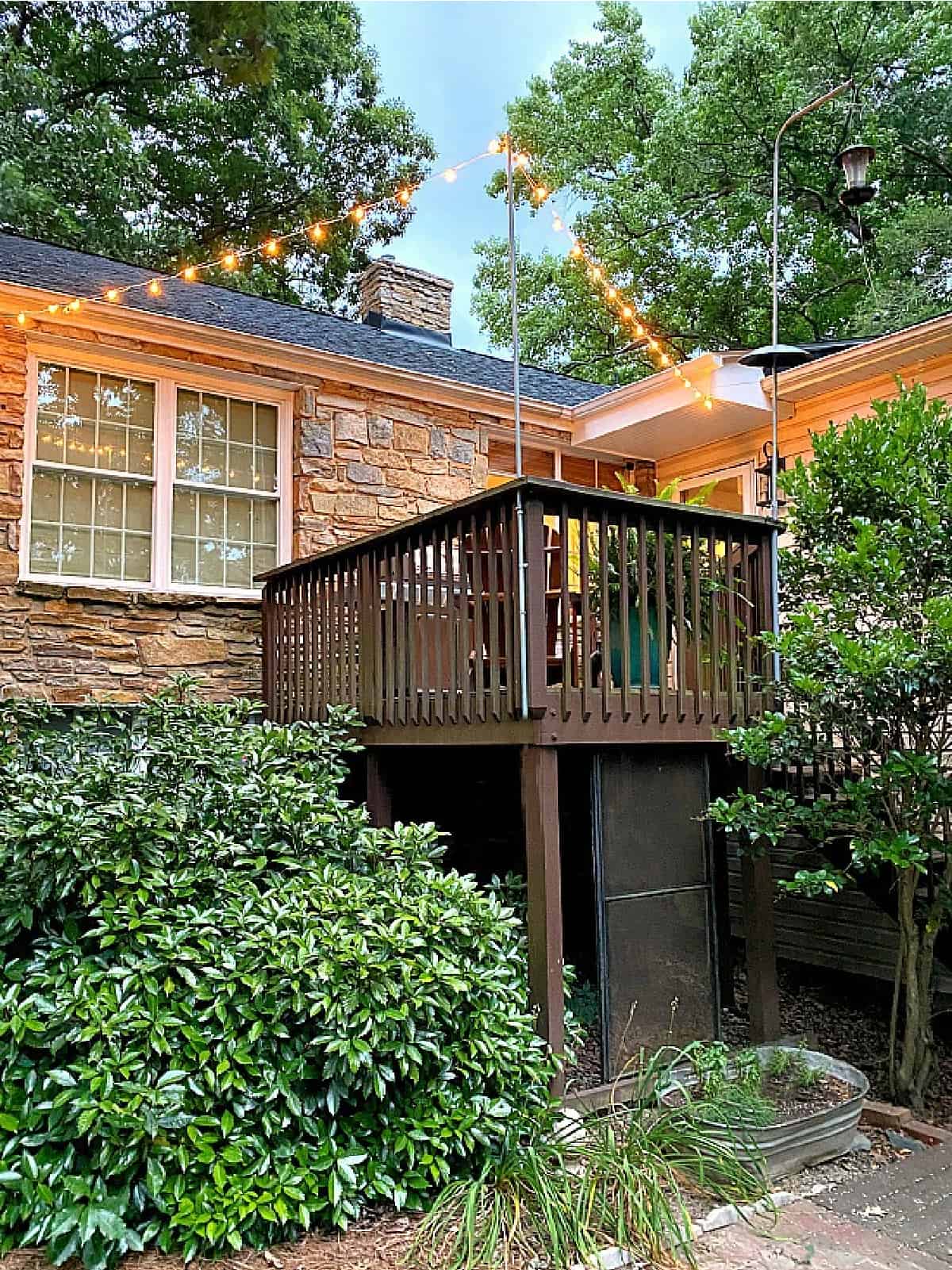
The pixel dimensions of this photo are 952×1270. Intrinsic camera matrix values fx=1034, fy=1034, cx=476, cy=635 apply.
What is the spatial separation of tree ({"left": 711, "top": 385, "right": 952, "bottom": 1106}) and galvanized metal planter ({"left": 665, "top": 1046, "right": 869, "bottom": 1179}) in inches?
24.6

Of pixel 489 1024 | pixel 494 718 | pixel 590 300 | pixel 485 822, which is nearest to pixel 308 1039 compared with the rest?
pixel 489 1024

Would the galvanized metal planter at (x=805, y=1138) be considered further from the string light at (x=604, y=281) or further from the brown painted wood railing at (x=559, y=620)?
the string light at (x=604, y=281)

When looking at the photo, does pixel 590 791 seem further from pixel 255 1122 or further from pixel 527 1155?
pixel 255 1122

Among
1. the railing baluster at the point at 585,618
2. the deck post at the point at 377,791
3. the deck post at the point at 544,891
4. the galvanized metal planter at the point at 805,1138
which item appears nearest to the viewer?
the galvanized metal planter at the point at 805,1138

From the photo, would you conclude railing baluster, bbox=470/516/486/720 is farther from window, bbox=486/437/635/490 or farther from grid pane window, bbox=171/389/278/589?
window, bbox=486/437/635/490

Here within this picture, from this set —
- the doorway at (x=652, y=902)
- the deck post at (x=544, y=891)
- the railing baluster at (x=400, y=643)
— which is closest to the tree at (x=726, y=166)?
the railing baluster at (x=400, y=643)

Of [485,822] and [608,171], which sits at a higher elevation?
[608,171]

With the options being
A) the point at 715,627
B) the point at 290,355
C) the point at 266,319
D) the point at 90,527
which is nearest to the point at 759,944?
the point at 715,627

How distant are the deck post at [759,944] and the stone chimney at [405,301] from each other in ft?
21.3

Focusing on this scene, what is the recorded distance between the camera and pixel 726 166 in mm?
15586

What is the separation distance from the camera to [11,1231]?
2.70 metres

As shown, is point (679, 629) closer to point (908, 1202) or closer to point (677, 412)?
point (908, 1202)

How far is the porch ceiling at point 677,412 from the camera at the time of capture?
759 centimetres

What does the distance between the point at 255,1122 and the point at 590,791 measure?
177 centimetres
